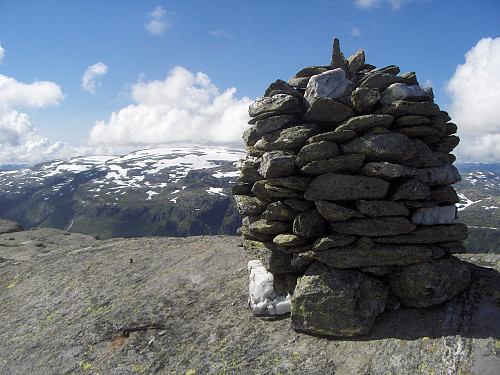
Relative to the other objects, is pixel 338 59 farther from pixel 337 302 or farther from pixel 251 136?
pixel 337 302

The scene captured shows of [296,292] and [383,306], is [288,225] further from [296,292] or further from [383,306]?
[383,306]

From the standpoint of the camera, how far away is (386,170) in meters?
12.7

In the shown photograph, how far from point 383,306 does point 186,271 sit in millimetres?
12149

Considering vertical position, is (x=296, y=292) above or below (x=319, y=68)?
below

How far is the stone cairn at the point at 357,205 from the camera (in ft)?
41.5

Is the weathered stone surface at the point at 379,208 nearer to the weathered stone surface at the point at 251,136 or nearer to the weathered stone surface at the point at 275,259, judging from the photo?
the weathered stone surface at the point at 275,259

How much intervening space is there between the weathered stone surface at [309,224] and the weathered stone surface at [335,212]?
54 cm

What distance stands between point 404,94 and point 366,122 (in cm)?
243

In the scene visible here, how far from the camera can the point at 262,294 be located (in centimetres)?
1480

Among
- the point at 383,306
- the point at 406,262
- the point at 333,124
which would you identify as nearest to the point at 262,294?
the point at 383,306

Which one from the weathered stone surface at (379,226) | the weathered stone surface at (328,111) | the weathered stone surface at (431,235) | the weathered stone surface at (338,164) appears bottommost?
the weathered stone surface at (431,235)

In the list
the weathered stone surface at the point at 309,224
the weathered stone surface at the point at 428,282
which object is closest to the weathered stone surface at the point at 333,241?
the weathered stone surface at the point at 309,224

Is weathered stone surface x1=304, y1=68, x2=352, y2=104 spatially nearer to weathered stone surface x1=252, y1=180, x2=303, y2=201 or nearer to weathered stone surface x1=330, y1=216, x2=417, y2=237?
weathered stone surface x1=252, y1=180, x2=303, y2=201

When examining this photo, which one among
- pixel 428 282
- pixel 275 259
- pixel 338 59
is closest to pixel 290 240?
pixel 275 259
